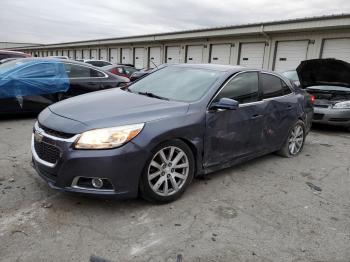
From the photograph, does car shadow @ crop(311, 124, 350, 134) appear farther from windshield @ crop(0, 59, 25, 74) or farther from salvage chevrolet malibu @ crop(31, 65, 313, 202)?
windshield @ crop(0, 59, 25, 74)

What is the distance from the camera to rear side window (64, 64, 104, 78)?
7.62 metres

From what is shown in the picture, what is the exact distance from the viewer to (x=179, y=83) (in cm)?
411

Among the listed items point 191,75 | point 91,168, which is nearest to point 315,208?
point 191,75

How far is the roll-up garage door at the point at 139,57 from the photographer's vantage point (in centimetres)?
2841

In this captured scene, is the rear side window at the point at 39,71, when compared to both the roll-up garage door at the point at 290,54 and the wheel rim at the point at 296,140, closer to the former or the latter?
the wheel rim at the point at 296,140

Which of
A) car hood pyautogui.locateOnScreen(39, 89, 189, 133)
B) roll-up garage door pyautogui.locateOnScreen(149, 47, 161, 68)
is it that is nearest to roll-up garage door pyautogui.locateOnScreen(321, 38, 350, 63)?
roll-up garage door pyautogui.locateOnScreen(149, 47, 161, 68)

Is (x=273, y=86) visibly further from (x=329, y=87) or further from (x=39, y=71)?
(x=39, y=71)

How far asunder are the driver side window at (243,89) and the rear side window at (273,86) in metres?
0.19

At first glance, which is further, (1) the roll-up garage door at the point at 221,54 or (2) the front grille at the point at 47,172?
(1) the roll-up garage door at the point at 221,54

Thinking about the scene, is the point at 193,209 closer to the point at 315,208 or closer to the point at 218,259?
the point at 218,259

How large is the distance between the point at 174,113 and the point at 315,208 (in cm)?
185

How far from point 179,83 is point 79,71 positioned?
14.5 ft

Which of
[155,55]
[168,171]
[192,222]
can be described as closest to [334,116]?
[168,171]

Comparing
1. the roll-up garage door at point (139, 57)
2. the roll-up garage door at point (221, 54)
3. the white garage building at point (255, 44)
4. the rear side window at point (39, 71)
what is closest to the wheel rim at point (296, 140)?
the rear side window at point (39, 71)
